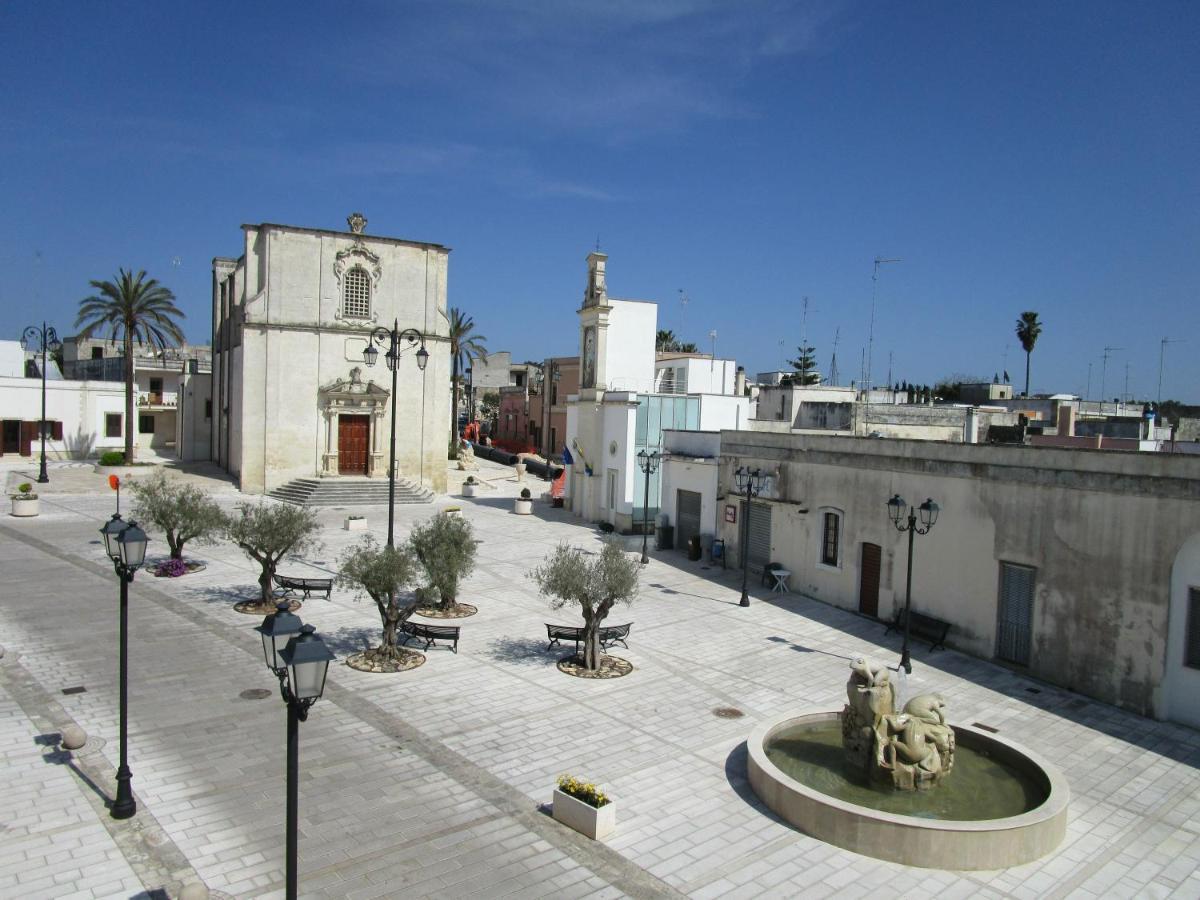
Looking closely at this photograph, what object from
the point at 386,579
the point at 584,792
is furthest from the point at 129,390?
the point at 584,792

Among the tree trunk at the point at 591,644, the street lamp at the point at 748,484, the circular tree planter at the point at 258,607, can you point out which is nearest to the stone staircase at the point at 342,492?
the circular tree planter at the point at 258,607

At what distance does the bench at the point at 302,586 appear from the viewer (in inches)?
735

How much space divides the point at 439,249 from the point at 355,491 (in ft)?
38.4

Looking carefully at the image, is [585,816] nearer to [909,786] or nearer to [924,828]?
[924,828]

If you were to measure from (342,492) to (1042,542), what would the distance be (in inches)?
1079

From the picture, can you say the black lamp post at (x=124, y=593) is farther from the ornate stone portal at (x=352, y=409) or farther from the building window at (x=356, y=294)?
the building window at (x=356, y=294)

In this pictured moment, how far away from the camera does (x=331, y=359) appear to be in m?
36.2

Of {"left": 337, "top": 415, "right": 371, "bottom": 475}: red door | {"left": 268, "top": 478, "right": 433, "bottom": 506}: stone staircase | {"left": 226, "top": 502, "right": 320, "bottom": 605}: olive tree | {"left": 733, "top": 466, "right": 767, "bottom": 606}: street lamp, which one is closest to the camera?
{"left": 226, "top": 502, "right": 320, "bottom": 605}: olive tree

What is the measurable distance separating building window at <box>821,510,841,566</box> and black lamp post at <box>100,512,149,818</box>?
15.2 meters

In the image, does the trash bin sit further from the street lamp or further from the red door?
the red door

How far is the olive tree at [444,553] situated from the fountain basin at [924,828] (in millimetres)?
7417

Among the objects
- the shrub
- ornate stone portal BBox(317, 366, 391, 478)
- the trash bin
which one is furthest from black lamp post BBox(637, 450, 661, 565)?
the shrub

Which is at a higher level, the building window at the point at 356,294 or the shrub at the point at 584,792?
the building window at the point at 356,294

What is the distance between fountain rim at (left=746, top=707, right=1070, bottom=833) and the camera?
8.73 metres
